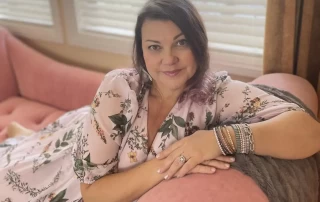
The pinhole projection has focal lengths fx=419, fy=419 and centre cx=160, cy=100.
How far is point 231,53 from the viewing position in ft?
6.23

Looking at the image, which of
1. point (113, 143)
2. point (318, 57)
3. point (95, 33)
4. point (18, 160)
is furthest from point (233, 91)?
point (95, 33)

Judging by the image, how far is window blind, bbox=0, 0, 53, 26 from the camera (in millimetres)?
2486

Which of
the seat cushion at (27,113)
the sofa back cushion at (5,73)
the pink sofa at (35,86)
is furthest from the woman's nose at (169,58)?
the sofa back cushion at (5,73)

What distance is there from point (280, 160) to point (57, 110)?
57.3 inches

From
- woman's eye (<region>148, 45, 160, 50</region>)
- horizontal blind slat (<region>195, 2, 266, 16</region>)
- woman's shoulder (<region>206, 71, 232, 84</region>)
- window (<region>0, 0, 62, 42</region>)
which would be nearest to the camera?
woman's eye (<region>148, 45, 160, 50</region>)

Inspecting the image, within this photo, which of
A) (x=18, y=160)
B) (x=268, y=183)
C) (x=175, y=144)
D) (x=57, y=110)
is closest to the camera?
(x=268, y=183)

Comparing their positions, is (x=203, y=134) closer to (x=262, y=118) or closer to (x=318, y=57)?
(x=262, y=118)

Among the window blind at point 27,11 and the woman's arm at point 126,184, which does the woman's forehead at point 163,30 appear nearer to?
the woman's arm at point 126,184

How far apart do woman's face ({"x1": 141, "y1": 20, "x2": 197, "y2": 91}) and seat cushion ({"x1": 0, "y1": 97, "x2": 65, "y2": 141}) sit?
1.11m

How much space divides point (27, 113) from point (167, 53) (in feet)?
4.34

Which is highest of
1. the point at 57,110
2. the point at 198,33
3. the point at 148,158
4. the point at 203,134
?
the point at 198,33

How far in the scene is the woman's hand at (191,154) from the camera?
113cm

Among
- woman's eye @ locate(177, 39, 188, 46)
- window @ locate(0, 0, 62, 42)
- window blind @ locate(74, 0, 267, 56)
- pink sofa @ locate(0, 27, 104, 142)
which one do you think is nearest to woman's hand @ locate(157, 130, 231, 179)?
woman's eye @ locate(177, 39, 188, 46)

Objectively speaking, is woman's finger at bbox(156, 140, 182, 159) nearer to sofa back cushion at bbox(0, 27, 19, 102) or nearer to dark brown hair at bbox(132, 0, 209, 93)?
dark brown hair at bbox(132, 0, 209, 93)
